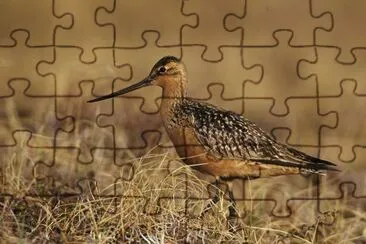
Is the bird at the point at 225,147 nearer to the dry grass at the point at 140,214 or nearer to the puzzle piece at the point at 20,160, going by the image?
the dry grass at the point at 140,214

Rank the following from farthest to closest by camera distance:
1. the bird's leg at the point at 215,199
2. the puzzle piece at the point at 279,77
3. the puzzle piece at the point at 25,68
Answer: the puzzle piece at the point at 279,77 < the puzzle piece at the point at 25,68 < the bird's leg at the point at 215,199

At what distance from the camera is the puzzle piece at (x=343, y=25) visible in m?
17.4

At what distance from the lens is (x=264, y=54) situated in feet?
54.7

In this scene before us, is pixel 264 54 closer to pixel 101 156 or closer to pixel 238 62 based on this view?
pixel 238 62

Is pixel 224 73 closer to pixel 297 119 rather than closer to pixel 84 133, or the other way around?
pixel 297 119

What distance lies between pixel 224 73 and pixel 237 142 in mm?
4383

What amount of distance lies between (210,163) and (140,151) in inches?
70.0

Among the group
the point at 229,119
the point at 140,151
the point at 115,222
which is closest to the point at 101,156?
the point at 140,151

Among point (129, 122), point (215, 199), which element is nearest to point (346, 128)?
point (129, 122)

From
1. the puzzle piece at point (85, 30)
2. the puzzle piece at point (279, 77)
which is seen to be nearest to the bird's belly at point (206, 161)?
the puzzle piece at point (279, 77)

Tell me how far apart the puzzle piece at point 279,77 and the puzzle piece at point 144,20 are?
948mm

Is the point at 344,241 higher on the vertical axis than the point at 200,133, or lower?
lower

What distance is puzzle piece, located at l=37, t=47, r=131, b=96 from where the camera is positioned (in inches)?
592
